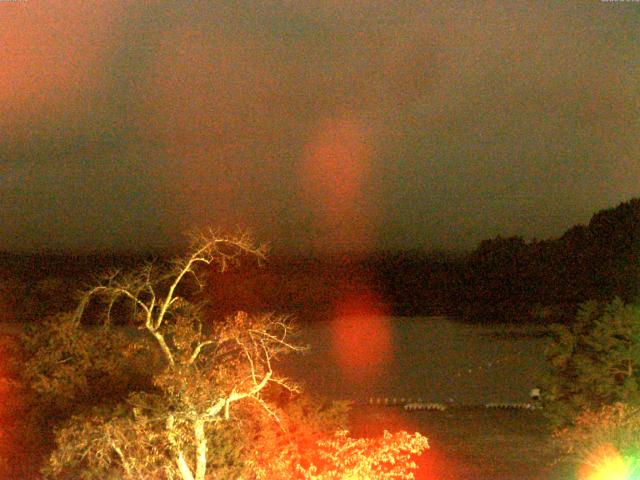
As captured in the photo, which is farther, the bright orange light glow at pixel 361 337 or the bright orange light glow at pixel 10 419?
the bright orange light glow at pixel 361 337

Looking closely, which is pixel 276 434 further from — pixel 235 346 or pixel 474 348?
pixel 474 348

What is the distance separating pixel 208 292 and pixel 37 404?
8417 millimetres

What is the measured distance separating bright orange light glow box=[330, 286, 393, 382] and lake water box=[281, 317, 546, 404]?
0.16 metres

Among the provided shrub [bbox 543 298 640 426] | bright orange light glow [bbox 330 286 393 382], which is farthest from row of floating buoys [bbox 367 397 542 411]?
shrub [bbox 543 298 640 426]

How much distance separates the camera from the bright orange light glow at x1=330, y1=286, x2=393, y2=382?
72.7ft

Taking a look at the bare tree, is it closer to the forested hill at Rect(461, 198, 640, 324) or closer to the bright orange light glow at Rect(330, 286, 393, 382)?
the bright orange light glow at Rect(330, 286, 393, 382)

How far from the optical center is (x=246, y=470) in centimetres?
977

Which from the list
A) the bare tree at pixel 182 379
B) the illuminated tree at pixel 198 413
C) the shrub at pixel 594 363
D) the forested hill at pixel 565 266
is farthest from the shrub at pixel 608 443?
the forested hill at pixel 565 266

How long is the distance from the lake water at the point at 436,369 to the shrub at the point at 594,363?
14.4 feet

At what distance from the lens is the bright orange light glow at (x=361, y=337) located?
22.2m

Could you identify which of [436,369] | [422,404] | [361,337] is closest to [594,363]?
[422,404]

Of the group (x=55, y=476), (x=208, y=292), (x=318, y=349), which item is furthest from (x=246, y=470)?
(x=318, y=349)

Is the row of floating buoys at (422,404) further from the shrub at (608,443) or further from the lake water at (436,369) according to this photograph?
the shrub at (608,443)

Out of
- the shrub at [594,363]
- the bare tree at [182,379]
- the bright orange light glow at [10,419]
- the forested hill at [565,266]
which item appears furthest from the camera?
the forested hill at [565,266]
